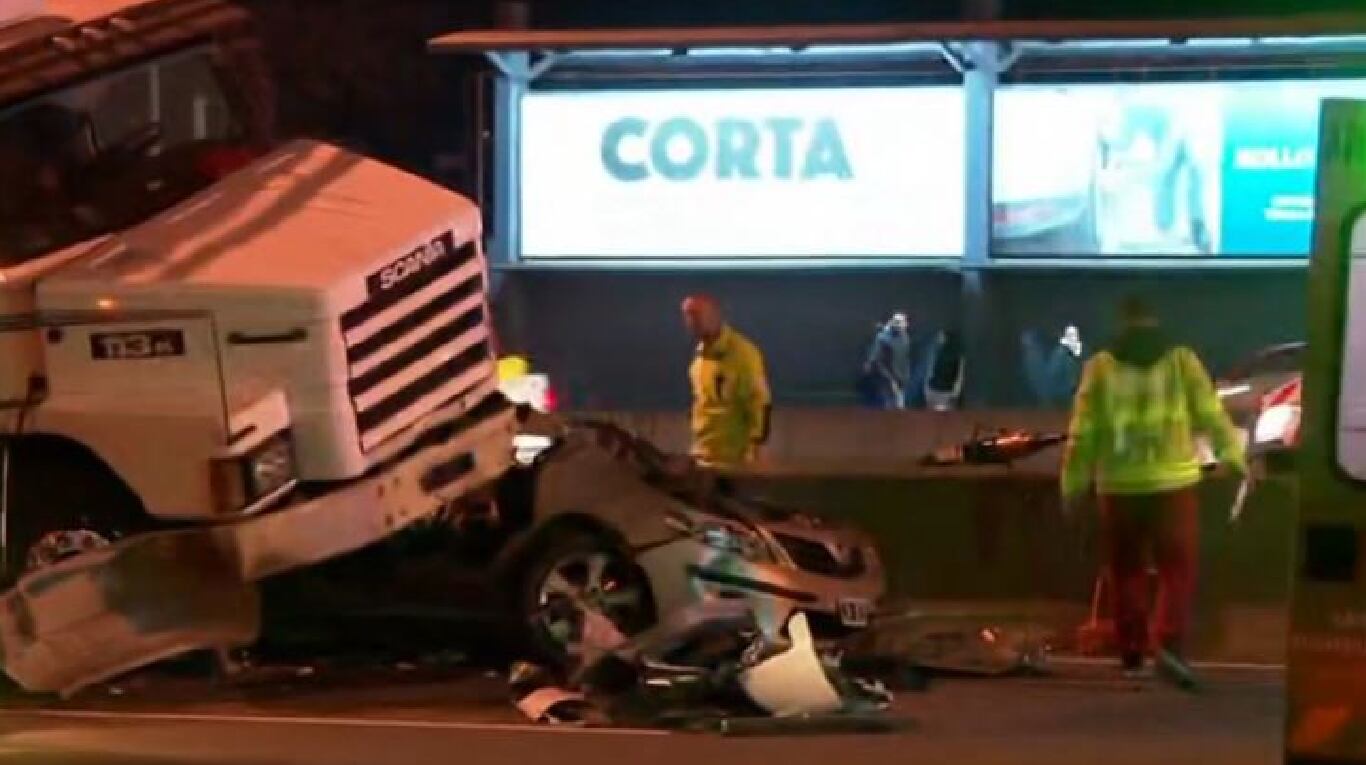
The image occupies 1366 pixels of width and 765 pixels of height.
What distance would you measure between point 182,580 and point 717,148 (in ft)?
45.0

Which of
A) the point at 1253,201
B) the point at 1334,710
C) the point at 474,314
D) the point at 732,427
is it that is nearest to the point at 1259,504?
the point at 732,427

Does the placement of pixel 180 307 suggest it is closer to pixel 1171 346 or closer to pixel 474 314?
pixel 474 314

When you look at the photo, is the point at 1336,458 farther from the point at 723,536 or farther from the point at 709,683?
A: the point at 723,536

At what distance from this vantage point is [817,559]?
440 inches

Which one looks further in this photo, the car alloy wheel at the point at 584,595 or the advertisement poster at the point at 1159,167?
the advertisement poster at the point at 1159,167

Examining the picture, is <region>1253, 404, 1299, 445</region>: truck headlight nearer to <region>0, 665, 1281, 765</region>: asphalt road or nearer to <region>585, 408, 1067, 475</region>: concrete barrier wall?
<region>0, 665, 1281, 765</region>: asphalt road

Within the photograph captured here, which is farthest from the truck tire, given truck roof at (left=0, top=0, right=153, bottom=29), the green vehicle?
the green vehicle

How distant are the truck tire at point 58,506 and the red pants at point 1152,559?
14.5ft

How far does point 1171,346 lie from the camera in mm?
11578

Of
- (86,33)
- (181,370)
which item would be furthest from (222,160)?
(181,370)

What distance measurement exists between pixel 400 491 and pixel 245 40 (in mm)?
2482

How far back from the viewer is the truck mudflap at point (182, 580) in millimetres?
9797

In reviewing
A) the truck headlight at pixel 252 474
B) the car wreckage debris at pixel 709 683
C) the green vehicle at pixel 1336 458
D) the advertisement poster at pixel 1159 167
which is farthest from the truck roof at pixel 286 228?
the advertisement poster at pixel 1159 167

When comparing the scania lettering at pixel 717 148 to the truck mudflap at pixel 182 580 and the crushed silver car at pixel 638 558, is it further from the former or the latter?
the truck mudflap at pixel 182 580
